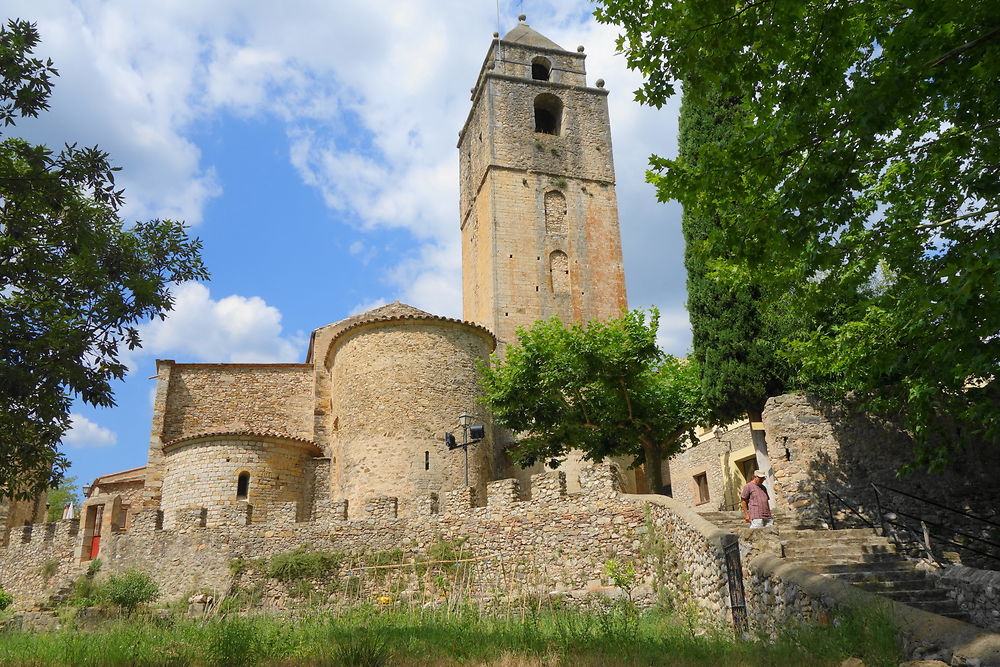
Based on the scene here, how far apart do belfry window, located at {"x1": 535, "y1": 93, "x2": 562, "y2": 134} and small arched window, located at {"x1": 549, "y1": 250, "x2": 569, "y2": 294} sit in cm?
707

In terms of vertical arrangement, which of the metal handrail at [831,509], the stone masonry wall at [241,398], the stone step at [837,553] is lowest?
the stone step at [837,553]

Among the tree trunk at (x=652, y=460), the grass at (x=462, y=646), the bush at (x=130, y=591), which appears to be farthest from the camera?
the tree trunk at (x=652, y=460)

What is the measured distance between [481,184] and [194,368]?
1482cm

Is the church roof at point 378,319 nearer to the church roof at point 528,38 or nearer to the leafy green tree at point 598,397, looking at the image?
the leafy green tree at point 598,397

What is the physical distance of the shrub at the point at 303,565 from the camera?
16.2 meters

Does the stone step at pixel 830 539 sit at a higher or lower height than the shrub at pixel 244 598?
higher

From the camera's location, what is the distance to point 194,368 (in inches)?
1110

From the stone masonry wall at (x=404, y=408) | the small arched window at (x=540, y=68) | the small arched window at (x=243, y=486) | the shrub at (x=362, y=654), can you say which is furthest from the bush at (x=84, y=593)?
the small arched window at (x=540, y=68)

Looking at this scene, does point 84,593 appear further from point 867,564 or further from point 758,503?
point 867,564

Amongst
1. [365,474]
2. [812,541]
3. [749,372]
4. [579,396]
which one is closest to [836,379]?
[749,372]

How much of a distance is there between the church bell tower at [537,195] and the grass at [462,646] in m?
20.4

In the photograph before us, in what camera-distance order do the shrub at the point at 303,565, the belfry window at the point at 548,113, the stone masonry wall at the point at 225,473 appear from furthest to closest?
1. the belfry window at the point at 548,113
2. the stone masonry wall at the point at 225,473
3. the shrub at the point at 303,565

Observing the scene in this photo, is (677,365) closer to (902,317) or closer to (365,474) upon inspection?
(365,474)

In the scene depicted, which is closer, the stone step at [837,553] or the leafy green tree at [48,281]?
the leafy green tree at [48,281]
